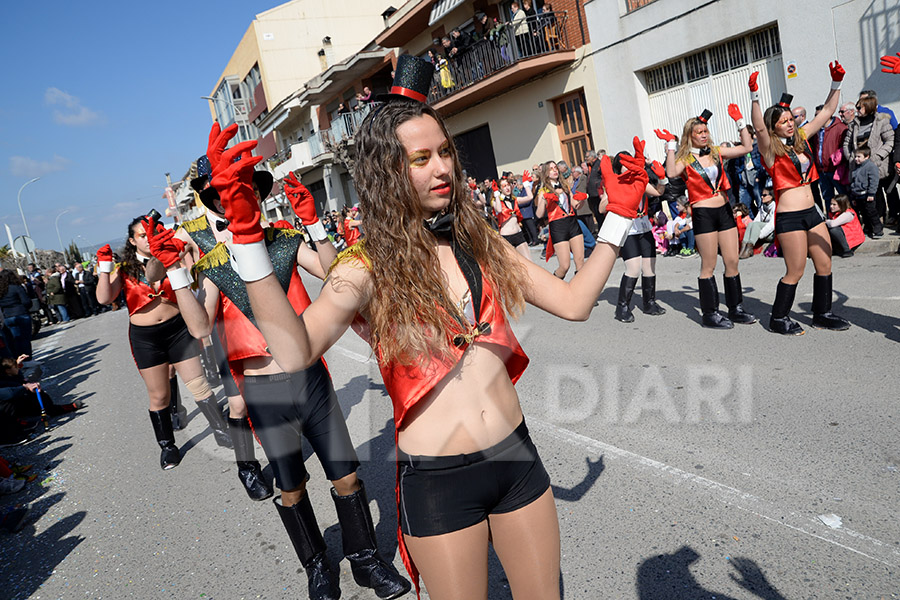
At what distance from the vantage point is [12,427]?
6.91 m

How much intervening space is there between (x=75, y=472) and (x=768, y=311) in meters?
6.80

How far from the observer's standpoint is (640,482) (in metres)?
3.49

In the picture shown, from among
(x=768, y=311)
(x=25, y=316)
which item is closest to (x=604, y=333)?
(x=768, y=311)

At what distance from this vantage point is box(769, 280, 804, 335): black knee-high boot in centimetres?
547

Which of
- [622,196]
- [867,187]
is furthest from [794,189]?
[867,187]

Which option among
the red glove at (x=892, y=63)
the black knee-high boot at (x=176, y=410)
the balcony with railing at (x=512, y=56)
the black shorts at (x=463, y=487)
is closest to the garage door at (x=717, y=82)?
the balcony with railing at (x=512, y=56)

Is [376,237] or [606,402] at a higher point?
[376,237]

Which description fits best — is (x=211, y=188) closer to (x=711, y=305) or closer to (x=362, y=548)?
(x=362, y=548)

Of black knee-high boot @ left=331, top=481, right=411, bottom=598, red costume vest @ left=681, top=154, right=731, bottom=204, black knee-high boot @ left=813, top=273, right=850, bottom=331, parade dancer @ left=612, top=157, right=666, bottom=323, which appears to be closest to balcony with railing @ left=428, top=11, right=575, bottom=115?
parade dancer @ left=612, top=157, right=666, bottom=323

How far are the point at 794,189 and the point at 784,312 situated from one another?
108 cm

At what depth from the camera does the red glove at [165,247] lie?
352 centimetres

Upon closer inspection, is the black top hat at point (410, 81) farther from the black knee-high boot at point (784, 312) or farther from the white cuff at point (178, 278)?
the black knee-high boot at point (784, 312)

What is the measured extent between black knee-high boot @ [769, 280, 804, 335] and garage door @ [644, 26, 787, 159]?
7967 mm

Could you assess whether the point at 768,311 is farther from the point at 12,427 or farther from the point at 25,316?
the point at 25,316
